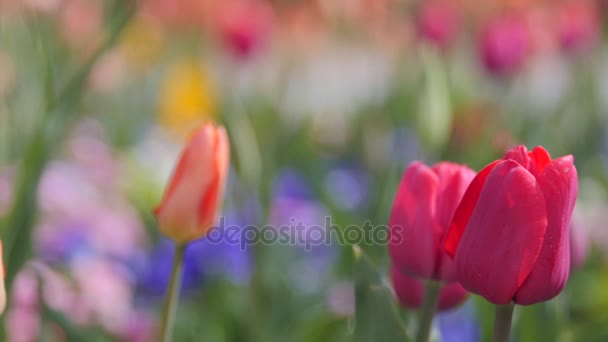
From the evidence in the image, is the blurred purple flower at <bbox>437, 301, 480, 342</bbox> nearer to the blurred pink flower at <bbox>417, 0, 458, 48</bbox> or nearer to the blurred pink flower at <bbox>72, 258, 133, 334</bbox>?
the blurred pink flower at <bbox>72, 258, 133, 334</bbox>

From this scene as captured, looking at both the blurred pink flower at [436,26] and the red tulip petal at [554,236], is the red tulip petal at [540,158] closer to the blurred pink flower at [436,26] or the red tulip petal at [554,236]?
the red tulip petal at [554,236]

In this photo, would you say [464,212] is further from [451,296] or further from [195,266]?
[195,266]

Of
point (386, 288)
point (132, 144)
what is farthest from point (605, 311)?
point (132, 144)

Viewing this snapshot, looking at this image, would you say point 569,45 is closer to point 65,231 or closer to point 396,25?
point 396,25

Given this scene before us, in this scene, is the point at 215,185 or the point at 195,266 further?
the point at 195,266

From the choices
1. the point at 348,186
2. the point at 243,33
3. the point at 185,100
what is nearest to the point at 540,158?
the point at 348,186

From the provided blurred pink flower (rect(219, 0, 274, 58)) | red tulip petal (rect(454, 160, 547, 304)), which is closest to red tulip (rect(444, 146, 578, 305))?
red tulip petal (rect(454, 160, 547, 304))
